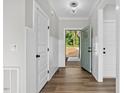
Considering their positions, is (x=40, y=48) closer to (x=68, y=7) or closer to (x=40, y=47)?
(x=40, y=47)

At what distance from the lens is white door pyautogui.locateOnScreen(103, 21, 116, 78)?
6227 millimetres

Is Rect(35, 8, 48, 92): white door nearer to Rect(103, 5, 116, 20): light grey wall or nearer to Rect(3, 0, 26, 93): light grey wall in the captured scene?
Rect(3, 0, 26, 93): light grey wall

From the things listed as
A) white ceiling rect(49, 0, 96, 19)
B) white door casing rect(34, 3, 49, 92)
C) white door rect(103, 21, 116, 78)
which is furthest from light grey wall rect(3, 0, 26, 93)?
white door rect(103, 21, 116, 78)

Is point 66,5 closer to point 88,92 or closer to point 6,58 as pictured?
point 88,92

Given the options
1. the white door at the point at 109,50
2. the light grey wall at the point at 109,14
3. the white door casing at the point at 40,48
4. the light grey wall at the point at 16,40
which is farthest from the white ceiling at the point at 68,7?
the light grey wall at the point at 16,40

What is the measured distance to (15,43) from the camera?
2.83 metres

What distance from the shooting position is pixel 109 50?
627 cm

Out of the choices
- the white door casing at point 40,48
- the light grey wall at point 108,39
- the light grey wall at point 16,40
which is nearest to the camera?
the light grey wall at point 16,40

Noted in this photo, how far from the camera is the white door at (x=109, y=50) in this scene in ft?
20.4

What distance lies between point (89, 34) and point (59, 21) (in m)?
2.46

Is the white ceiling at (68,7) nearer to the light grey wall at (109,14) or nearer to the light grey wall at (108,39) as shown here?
the light grey wall at (109,14)
